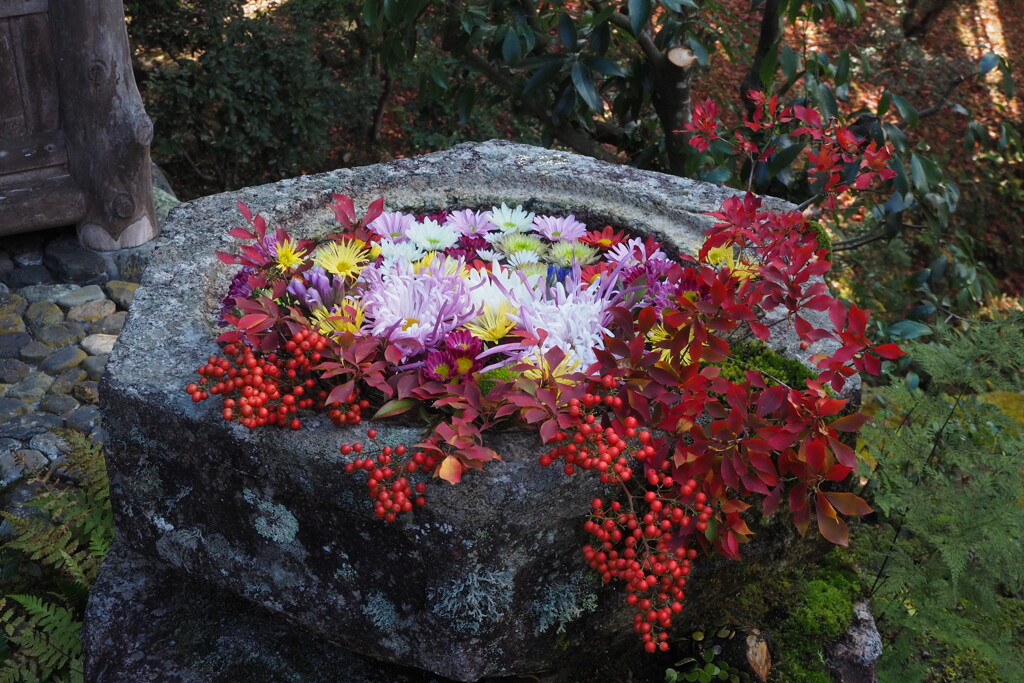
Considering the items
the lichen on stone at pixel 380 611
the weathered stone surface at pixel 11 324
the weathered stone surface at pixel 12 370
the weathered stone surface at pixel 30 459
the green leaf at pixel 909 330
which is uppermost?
the lichen on stone at pixel 380 611

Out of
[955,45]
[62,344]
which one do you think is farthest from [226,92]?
[955,45]

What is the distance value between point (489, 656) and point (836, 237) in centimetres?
499

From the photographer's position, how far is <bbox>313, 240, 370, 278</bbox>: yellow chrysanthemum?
2023 millimetres

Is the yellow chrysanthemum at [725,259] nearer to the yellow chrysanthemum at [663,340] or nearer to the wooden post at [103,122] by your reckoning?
the yellow chrysanthemum at [663,340]

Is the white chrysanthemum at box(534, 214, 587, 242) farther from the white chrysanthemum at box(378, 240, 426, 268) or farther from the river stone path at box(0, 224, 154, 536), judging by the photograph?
the river stone path at box(0, 224, 154, 536)

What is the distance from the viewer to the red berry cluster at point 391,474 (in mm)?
1542

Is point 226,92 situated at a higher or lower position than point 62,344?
higher

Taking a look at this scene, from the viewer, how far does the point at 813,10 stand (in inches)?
142

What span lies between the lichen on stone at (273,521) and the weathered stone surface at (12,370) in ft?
7.31

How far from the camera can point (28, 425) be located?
3.25 metres

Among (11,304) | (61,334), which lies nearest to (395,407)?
(61,334)

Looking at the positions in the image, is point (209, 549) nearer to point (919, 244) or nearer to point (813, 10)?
point (813, 10)

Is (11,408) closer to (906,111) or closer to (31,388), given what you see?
(31,388)

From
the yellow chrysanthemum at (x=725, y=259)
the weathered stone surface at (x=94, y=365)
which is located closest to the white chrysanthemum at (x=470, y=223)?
the yellow chrysanthemum at (x=725, y=259)
